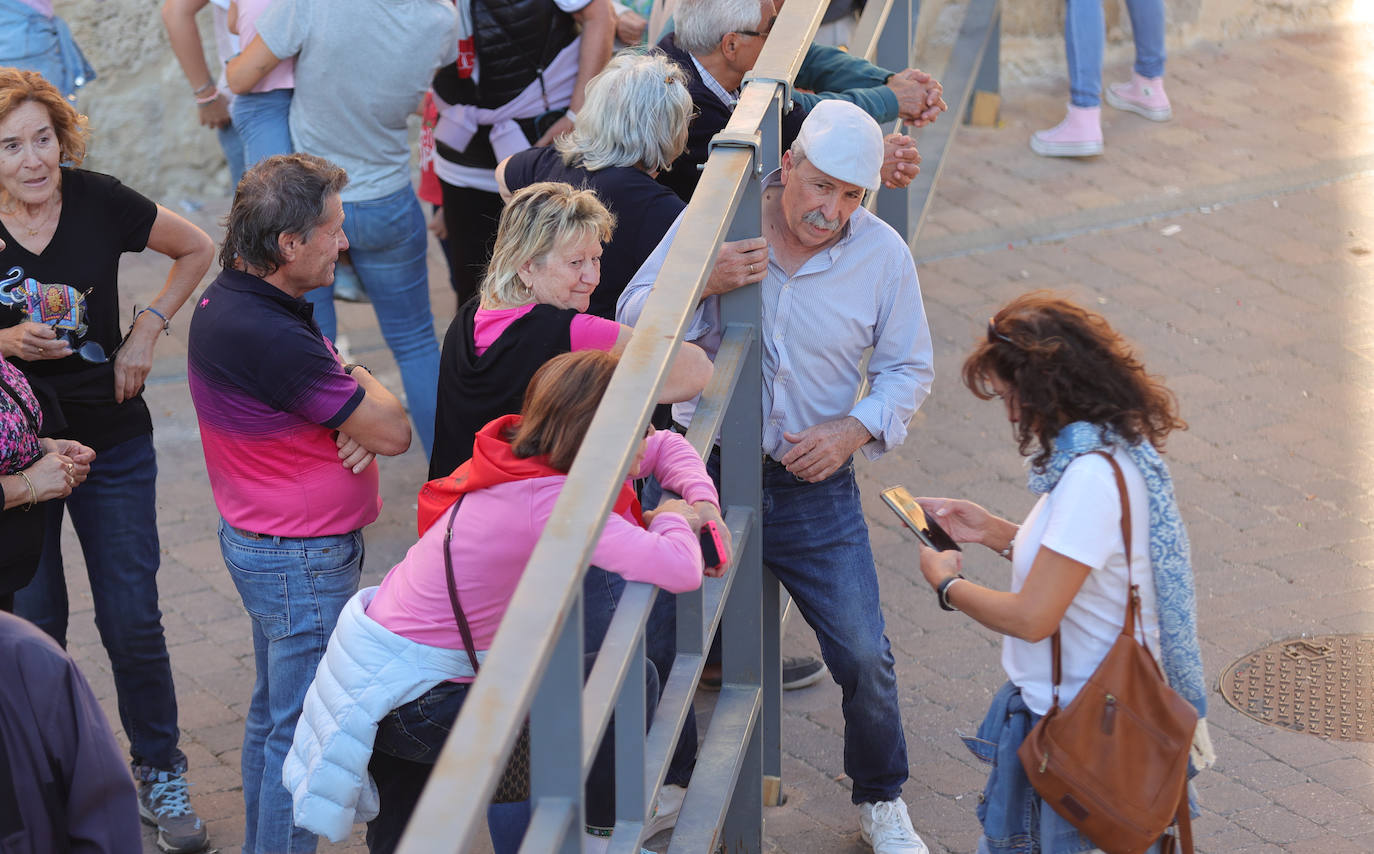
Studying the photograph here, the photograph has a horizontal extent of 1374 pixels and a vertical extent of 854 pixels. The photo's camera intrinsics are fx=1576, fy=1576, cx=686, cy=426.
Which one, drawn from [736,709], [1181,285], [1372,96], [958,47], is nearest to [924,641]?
[736,709]

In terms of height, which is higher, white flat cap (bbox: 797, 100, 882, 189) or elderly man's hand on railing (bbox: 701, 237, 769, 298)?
white flat cap (bbox: 797, 100, 882, 189)

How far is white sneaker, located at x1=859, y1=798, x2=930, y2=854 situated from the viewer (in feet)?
12.2

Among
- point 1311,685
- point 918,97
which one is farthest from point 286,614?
point 1311,685

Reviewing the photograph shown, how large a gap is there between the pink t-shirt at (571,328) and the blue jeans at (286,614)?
0.60 metres

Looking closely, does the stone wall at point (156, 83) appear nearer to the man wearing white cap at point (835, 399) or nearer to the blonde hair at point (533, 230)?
the blonde hair at point (533, 230)

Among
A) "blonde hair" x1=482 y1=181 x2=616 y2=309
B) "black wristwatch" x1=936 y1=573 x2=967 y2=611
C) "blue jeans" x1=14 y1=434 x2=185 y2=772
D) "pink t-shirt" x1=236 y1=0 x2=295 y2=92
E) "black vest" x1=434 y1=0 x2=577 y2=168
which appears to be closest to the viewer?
"black wristwatch" x1=936 y1=573 x2=967 y2=611

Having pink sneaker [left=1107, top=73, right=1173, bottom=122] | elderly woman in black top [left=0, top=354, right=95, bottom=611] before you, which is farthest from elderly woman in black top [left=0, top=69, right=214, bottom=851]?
pink sneaker [left=1107, top=73, right=1173, bottom=122]

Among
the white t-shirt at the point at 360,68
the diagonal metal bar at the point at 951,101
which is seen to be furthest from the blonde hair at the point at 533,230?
the diagonal metal bar at the point at 951,101

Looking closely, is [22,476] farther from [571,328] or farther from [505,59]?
[505,59]

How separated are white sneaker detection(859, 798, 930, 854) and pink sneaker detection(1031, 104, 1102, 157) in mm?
4939

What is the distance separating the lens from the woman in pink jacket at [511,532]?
2703 millimetres

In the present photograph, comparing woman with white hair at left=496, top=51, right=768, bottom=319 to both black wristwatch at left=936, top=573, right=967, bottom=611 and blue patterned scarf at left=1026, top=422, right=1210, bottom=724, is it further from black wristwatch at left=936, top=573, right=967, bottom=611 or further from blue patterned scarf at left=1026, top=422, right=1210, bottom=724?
blue patterned scarf at left=1026, top=422, right=1210, bottom=724

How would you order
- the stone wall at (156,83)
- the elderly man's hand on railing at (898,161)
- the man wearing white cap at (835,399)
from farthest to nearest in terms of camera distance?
the stone wall at (156,83), the elderly man's hand on railing at (898,161), the man wearing white cap at (835,399)

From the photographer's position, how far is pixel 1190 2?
894 centimetres
